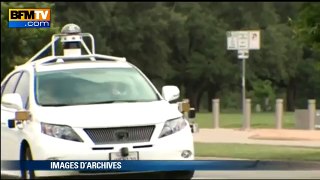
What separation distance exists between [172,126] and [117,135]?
64 centimetres

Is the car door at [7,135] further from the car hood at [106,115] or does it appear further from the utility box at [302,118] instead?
the utility box at [302,118]

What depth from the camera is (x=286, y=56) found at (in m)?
41.5

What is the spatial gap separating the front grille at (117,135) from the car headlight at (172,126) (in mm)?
215

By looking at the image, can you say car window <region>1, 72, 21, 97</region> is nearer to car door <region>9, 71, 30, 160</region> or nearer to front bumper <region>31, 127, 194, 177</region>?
car door <region>9, 71, 30, 160</region>

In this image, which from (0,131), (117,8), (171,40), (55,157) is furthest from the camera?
(171,40)

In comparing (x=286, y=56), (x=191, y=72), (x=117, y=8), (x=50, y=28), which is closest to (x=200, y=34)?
(x=191, y=72)

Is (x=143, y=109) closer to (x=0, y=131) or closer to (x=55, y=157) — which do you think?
(x=55, y=157)

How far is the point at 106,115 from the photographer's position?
A: 6926 mm

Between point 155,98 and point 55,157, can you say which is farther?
point 155,98

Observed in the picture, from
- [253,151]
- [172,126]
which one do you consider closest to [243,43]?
[253,151]

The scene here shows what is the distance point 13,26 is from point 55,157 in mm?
2861

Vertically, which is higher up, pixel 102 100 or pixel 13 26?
pixel 13 26

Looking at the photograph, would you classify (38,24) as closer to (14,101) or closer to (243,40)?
(14,101)

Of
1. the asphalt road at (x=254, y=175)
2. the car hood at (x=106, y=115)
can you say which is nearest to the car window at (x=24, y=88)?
the car hood at (x=106, y=115)
